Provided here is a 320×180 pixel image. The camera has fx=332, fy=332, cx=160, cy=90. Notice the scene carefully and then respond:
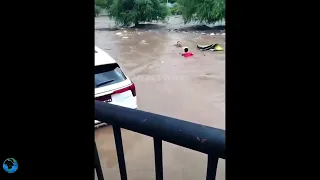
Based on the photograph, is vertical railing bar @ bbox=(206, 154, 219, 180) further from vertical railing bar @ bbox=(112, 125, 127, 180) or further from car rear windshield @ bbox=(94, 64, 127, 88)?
car rear windshield @ bbox=(94, 64, 127, 88)

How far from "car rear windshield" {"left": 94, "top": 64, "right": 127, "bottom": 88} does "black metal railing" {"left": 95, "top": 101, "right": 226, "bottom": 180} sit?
1.87 metres

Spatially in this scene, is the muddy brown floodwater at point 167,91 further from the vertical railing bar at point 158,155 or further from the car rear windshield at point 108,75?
the car rear windshield at point 108,75

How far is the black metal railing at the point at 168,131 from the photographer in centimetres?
73

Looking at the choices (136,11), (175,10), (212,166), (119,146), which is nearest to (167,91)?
(119,146)

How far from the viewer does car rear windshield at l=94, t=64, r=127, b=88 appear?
9.11 ft

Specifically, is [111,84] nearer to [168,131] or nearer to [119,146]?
[119,146]
